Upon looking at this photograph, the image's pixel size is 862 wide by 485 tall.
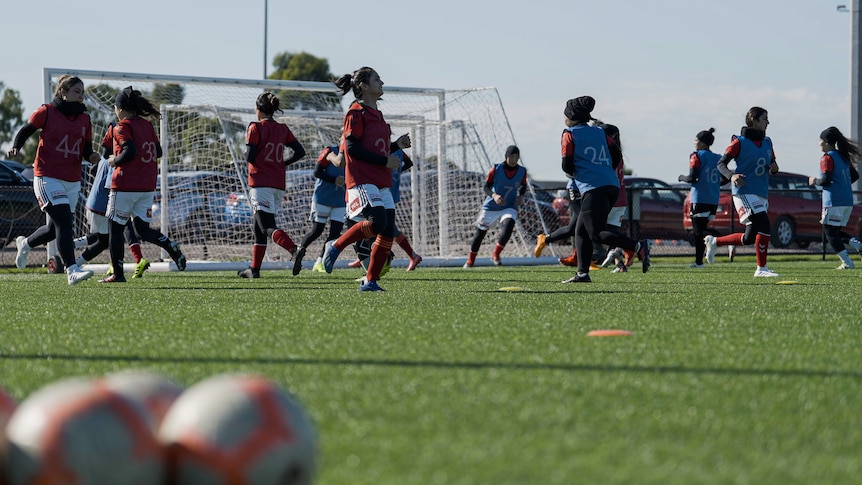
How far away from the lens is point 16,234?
19766mm

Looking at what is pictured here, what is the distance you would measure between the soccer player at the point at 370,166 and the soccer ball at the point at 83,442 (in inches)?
286

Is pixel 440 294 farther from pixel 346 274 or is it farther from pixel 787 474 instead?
pixel 787 474

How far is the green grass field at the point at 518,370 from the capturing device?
289 centimetres

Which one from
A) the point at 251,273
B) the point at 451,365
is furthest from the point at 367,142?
the point at 451,365

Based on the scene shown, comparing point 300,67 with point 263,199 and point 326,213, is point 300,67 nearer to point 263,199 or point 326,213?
point 326,213

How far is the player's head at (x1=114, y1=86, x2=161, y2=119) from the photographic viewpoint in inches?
456

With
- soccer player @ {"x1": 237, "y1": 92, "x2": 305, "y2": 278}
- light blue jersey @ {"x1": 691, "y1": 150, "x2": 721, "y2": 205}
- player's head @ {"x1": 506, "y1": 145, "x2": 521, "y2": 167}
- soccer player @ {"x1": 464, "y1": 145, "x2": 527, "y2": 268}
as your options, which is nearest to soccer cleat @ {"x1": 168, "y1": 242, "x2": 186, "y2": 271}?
soccer player @ {"x1": 237, "y1": 92, "x2": 305, "y2": 278}

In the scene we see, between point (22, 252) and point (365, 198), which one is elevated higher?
point (365, 198)

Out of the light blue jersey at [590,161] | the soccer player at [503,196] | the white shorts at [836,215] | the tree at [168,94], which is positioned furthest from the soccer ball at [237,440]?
the tree at [168,94]

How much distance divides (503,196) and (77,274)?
317 inches

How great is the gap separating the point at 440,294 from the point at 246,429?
7227mm

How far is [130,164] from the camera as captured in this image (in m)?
11.8

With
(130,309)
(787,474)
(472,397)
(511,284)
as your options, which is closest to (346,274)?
(511,284)

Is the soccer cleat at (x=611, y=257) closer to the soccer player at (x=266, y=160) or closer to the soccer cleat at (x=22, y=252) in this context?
the soccer player at (x=266, y=160)
